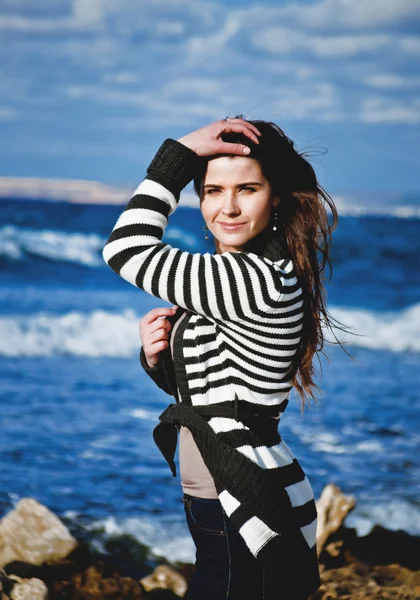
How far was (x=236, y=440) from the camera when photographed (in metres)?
1.62

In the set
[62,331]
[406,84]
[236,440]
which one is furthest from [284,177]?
[406,84]

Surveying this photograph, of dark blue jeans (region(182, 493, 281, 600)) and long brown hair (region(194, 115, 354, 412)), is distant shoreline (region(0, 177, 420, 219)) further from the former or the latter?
dark blue jeans (region(182, 493, 281, 600))

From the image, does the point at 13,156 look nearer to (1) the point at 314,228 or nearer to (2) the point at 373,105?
(2) the point at 373,105

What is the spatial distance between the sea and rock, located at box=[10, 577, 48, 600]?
0.72 meters

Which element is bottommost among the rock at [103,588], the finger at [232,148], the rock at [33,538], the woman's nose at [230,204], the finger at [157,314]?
the rock at [103,588]

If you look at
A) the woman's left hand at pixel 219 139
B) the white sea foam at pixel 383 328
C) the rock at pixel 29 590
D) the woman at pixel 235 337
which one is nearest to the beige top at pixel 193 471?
the woman at pixel 235 337

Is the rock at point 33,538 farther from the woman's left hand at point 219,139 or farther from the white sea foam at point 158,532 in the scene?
the woman's left hand at point 219,139

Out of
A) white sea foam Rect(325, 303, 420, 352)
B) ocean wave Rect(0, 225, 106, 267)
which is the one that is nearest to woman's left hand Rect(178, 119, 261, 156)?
white sea foam Rect(325, 303, 420, 352)

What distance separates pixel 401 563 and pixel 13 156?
40.2 ft

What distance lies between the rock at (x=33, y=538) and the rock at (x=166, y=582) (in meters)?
0.33

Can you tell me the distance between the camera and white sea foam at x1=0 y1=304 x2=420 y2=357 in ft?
27.9

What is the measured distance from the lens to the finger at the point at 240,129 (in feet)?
5.59

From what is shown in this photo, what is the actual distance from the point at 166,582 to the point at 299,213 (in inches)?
76.6

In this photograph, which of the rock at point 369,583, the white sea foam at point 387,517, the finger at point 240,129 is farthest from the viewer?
the white sea foam at point 387,517
